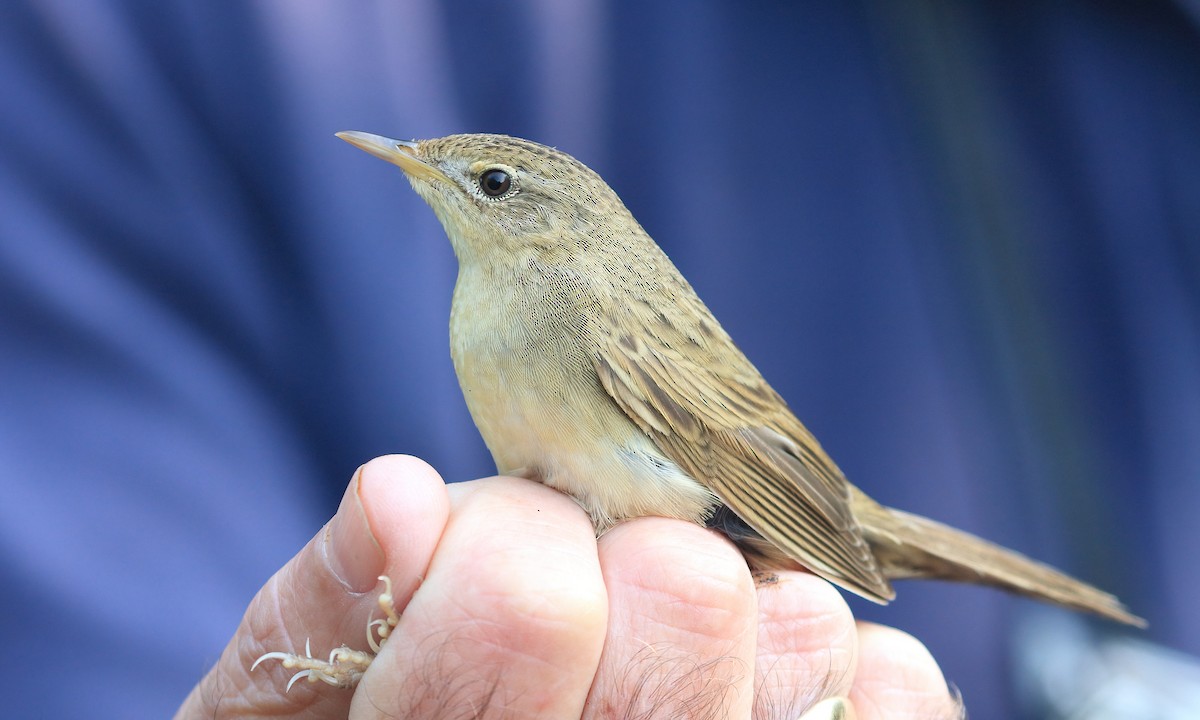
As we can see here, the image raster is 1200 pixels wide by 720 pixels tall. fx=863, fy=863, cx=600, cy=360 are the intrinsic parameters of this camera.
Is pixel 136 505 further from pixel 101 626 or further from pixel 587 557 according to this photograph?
pixel 587 557

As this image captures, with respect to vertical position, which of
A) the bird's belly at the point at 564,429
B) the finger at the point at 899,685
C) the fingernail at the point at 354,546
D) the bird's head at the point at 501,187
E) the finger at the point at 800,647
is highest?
the bird's head at the point at 501,187

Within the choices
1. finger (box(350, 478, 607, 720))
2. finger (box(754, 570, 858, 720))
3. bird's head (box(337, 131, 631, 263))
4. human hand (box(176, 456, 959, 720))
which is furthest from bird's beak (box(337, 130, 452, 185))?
finger (box(754, 570, 858, 720))

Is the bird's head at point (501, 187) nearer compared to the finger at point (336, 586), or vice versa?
the finger at point (336, 586)

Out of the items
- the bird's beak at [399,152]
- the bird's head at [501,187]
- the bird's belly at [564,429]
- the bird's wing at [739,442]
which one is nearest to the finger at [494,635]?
the bird's belly at [564,429]

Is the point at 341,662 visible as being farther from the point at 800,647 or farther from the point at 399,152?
the point at 399,152

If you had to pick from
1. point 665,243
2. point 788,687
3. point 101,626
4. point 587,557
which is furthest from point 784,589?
point 101,626

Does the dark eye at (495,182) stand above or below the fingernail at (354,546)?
above

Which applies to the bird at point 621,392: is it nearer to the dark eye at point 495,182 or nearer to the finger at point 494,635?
the dark eye at point 495,182
